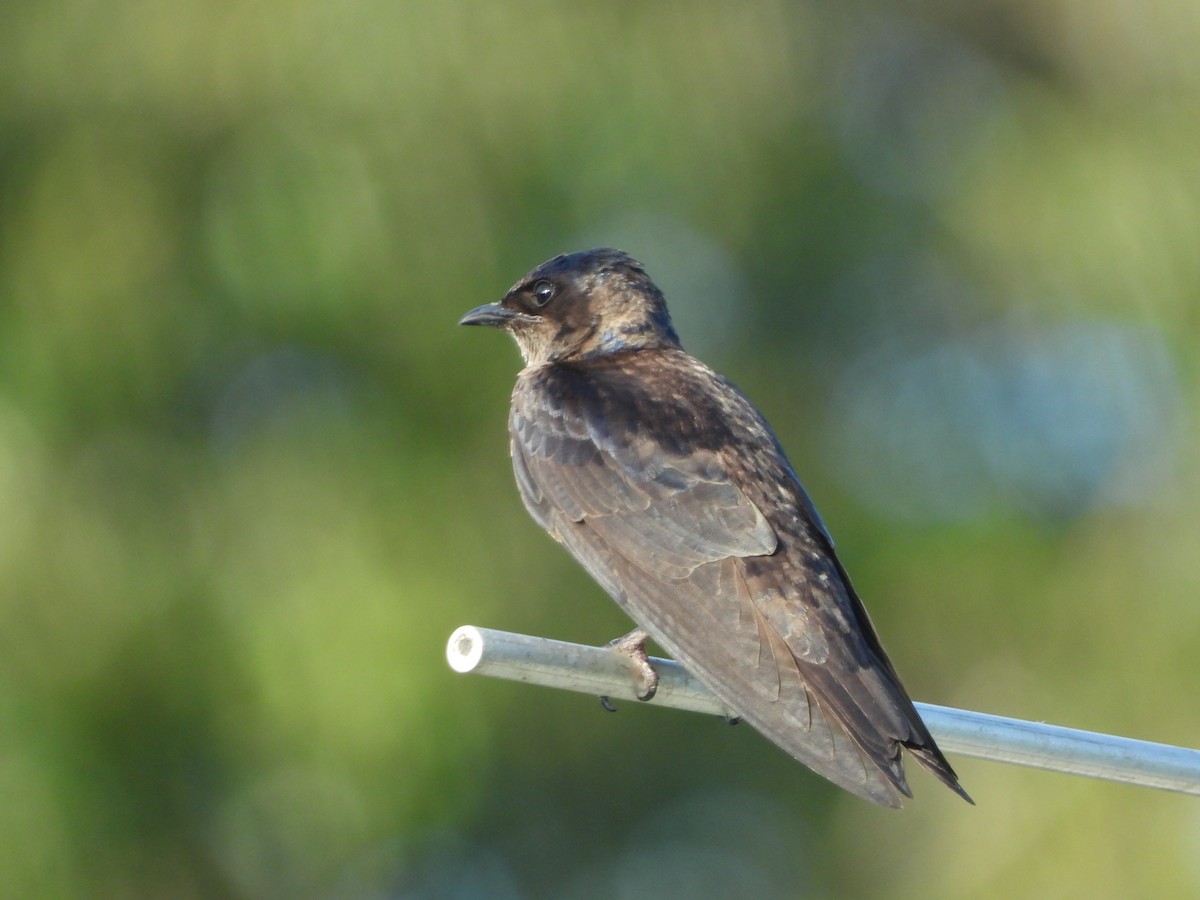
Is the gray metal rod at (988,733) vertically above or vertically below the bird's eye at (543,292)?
below

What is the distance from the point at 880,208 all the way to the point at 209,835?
208 inches

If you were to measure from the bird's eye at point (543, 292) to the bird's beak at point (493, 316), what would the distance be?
0.08m

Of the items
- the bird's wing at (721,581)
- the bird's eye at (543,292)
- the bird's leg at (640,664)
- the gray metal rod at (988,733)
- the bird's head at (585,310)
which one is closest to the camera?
the gray metal rod at (988,733)

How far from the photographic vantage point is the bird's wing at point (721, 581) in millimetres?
3582

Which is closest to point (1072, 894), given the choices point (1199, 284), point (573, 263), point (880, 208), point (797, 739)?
point (1199, 284)

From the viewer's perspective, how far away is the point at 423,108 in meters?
8.18

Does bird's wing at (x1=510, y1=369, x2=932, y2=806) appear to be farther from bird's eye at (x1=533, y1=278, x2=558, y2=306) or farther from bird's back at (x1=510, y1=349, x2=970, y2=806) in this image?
bird's eye at (x1=533, y1=278, x2=558, y2=306)

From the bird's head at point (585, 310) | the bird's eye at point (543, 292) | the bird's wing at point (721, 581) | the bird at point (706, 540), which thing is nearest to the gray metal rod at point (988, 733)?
the bird at point (706, 540)

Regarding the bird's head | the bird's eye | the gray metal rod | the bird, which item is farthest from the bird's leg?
the bird's eye

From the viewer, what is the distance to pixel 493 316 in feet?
18.3

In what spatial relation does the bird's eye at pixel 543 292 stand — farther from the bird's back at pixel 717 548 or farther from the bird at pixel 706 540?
the bird's back at pixel 717 548

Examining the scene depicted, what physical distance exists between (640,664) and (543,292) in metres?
2.15

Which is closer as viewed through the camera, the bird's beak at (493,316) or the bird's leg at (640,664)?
the bird's leg at (640,664)

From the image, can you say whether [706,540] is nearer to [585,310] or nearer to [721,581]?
[721,581]
